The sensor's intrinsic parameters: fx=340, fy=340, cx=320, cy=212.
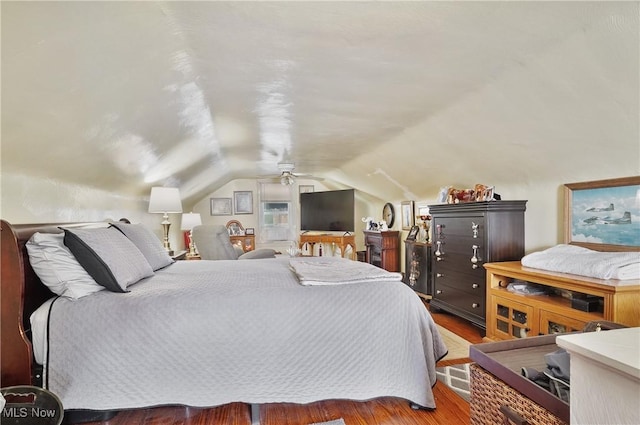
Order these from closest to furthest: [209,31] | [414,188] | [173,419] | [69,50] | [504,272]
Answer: [69,50], [209,31], [173,419], [504,272], [414,188]

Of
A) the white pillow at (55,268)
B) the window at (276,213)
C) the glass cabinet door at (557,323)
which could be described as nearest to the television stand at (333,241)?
the window at (276,213)

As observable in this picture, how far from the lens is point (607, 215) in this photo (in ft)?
7.98

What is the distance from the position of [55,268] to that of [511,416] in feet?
6.86

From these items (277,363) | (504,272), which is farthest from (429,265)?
(277,363)

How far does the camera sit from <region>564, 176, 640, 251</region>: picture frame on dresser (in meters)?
2.27

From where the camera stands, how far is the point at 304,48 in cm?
191

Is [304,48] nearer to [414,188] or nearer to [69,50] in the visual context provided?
[69,50]

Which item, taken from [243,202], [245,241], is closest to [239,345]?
[245,241]

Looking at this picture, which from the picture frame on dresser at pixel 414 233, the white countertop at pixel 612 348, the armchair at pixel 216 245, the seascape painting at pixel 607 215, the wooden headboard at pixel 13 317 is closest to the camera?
the white countertop at pixel 612 348

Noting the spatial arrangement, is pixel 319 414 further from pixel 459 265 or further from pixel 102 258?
pixel 459 265

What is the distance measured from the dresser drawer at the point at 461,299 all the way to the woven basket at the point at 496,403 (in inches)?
89.7

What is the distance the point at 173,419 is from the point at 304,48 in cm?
222

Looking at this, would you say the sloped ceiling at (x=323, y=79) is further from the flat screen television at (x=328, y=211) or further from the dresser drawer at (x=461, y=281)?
the flat screen television at (x=328, y=211)

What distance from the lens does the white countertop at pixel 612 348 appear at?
52cm
